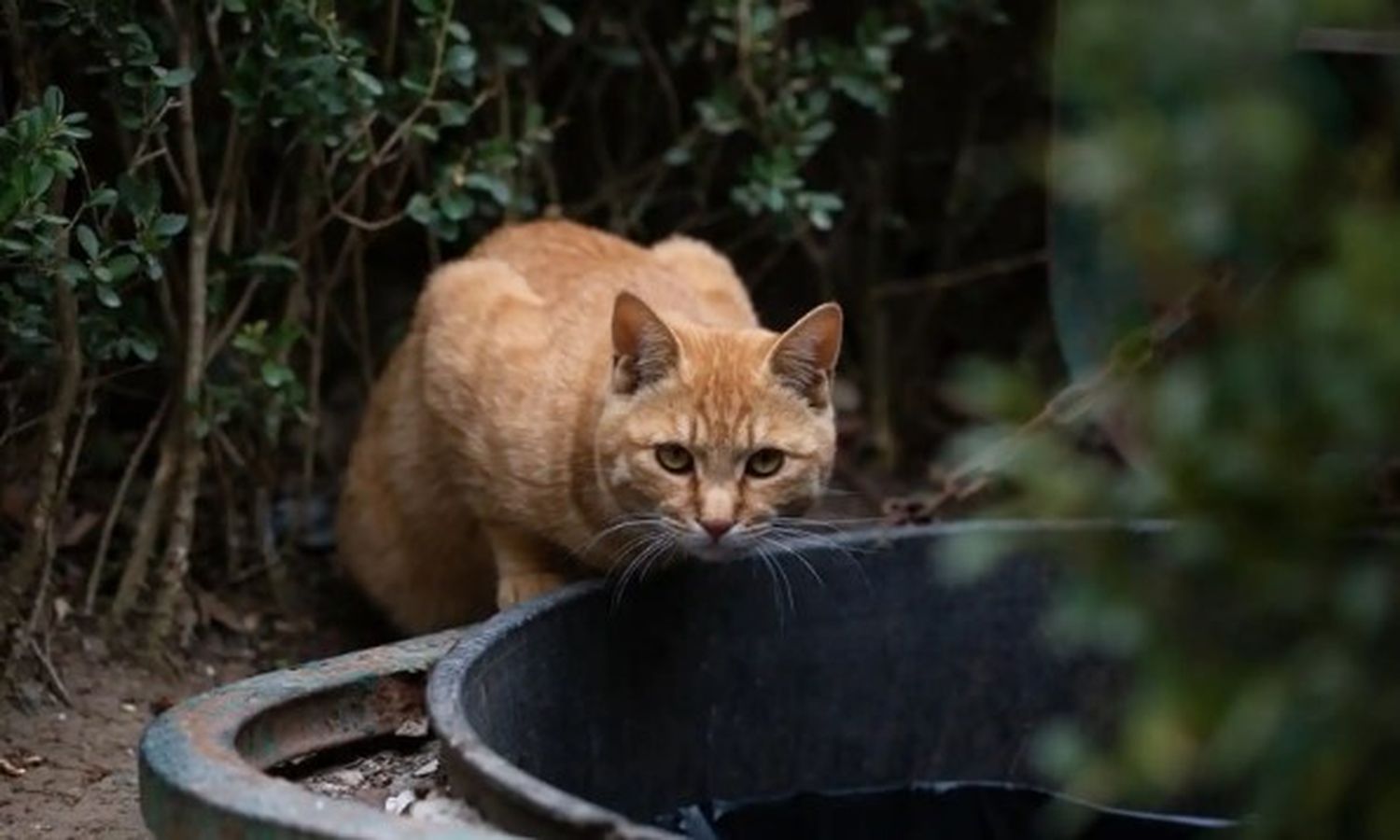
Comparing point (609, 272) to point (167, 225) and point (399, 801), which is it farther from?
point (399, 801)

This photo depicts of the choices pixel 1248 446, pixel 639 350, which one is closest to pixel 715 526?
pixel 639 350

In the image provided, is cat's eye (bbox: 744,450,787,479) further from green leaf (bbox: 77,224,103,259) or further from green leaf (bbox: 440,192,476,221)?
green leaf (bbox: 77,224,103,259)

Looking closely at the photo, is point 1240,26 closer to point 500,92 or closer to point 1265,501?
point 1265,501

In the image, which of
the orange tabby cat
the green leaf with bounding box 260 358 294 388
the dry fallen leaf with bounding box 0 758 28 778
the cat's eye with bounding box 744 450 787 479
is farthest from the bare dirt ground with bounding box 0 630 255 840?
the cat's eye with bounding box 744 450 787 479

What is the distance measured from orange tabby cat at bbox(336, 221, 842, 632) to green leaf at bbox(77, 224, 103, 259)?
0.80 meters

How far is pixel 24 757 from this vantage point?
14.2ft

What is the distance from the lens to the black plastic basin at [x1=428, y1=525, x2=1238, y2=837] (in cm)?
389

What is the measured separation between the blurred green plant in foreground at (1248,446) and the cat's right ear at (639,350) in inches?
81.1

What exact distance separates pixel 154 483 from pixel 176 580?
0.20 meters

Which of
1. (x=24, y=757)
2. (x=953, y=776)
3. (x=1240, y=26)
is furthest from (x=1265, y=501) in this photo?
(x=24, y=757)

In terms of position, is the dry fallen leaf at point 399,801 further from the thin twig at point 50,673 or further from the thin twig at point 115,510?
the thin twig at point 115,510

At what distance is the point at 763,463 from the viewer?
420 cm

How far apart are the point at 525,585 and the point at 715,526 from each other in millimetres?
574

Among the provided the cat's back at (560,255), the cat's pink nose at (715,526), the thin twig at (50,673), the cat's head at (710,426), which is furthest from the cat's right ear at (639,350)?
the thin twig at (50,673)
